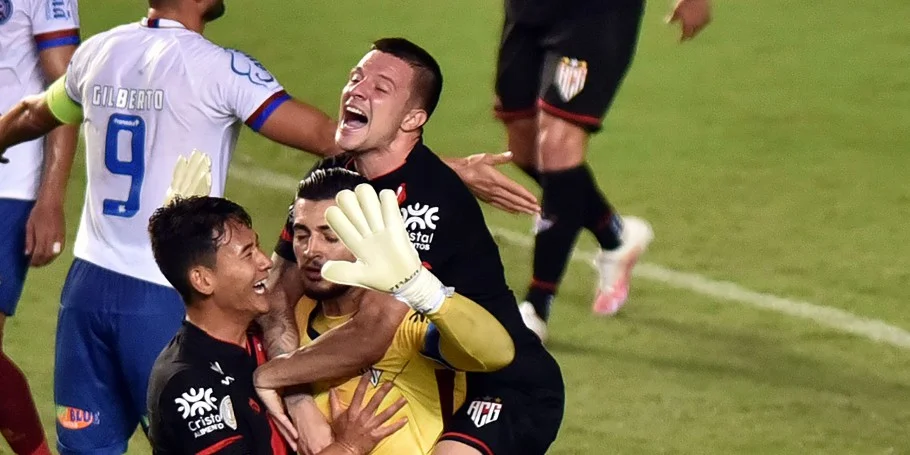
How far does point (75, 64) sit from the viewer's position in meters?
4.89

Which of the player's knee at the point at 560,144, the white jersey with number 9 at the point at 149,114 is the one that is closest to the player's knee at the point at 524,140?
the player's knee at the point at 560,144

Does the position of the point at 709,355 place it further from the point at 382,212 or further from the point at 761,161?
the point at 382,212

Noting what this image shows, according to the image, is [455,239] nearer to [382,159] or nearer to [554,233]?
[382,159]

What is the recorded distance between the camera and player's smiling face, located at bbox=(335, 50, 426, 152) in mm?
4477

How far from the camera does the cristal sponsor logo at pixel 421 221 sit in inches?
170

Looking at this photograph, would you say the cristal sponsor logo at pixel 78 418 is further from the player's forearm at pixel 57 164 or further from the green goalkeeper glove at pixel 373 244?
the green goalkeeper glove at pixel 373 244

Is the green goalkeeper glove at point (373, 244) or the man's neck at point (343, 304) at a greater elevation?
the green goalkeeper glove at point (373, 244)

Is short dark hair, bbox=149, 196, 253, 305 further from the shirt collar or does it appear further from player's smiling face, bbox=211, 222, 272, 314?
the shirt collar

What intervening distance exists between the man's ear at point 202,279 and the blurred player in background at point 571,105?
2497mm

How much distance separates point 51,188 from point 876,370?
10.8ft

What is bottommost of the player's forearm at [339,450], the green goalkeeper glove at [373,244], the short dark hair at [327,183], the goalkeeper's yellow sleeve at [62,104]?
the player's forearm at [339,450]

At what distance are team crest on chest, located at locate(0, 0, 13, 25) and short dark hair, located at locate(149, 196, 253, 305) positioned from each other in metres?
1.76

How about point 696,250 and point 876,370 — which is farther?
point 696,250

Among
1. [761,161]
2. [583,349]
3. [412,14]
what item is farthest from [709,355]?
[412,14]
